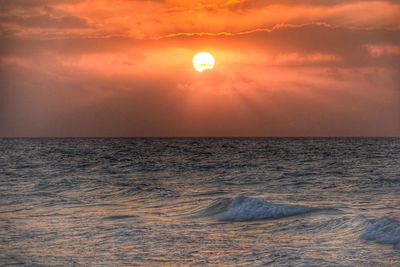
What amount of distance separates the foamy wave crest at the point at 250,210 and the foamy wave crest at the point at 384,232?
5180 millimetres

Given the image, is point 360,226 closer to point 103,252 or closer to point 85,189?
point 103,252

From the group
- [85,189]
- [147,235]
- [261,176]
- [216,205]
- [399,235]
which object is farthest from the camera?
[261,176]

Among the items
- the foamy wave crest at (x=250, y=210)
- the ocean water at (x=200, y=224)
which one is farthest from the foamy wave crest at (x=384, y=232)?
the foamy wave crest at (x=250, y=210)

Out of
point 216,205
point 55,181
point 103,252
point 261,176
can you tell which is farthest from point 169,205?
point 261,176

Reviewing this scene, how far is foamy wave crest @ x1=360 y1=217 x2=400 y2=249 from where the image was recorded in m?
18.1

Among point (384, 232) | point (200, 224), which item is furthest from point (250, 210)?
point (384, 232)

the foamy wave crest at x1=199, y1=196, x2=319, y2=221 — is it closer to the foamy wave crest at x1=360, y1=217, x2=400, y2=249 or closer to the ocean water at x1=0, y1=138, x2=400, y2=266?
the ocean water at x1=0, y1=138, x2=400, y2=266

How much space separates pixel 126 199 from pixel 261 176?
1673 centimetres

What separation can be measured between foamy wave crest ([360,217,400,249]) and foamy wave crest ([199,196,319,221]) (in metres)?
5.18

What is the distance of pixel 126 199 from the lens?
31641 millimetres

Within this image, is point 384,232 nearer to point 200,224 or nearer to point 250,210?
point 200,224

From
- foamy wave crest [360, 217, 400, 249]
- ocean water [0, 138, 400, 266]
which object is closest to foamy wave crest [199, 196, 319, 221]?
ocean water [0, 138, 400, 266]

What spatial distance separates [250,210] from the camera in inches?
997

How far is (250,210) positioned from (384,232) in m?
7.33
